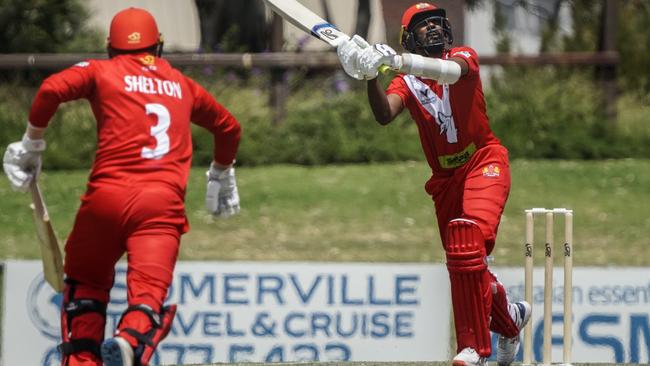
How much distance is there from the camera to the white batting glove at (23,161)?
5.27 metres

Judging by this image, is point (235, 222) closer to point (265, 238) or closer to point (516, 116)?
point (265, 238)

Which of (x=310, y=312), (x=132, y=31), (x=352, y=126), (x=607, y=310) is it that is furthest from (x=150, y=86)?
(x=352, y=126)

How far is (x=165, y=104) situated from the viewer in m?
5.19

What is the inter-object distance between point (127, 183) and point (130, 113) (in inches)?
9.9

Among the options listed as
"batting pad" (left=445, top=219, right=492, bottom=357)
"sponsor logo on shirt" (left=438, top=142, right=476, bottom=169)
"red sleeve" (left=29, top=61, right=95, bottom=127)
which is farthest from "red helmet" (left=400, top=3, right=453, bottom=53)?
"red sleeve" (left=29, top=61, right=95, bottom=127)

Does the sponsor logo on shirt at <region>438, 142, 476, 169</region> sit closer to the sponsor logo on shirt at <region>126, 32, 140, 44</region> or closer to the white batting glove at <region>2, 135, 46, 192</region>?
the sponsor logo on shirt at <region>126, 32, 140, 44</region>

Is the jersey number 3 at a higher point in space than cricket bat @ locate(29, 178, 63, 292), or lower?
higher

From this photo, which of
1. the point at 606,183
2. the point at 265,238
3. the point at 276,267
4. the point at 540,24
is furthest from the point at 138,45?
the point at 540,24

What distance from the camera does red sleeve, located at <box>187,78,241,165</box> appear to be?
5383mm

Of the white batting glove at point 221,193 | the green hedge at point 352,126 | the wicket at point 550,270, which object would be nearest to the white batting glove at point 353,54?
the white batting glove at point 221,193

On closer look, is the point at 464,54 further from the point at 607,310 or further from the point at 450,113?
the point at 607,310

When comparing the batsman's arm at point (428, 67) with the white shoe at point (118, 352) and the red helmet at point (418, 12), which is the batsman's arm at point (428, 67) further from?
the white shoe at point (118, 352)

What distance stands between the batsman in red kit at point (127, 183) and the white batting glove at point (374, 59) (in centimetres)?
62

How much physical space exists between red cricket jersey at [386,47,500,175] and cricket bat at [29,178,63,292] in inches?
55.4
